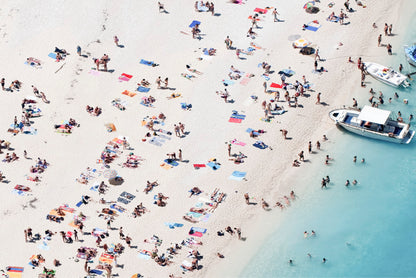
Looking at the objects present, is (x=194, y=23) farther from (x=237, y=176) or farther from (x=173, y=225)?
(x=173, y=225)

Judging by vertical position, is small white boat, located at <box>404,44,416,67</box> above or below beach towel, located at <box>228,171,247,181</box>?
above

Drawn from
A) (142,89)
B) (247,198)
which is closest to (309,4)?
(142,89)

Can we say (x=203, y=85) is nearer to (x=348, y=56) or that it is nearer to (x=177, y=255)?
(x=348, y=56)

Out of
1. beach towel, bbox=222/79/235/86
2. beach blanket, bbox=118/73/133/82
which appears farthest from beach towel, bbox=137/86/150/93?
beach towel, bbox=222/79/235/86

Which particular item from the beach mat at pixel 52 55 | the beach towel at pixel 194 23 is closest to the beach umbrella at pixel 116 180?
the beach mat at pixel 52 55

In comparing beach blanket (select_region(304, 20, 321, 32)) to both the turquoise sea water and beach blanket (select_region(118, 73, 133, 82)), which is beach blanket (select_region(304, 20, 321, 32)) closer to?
the turquoise sea water
